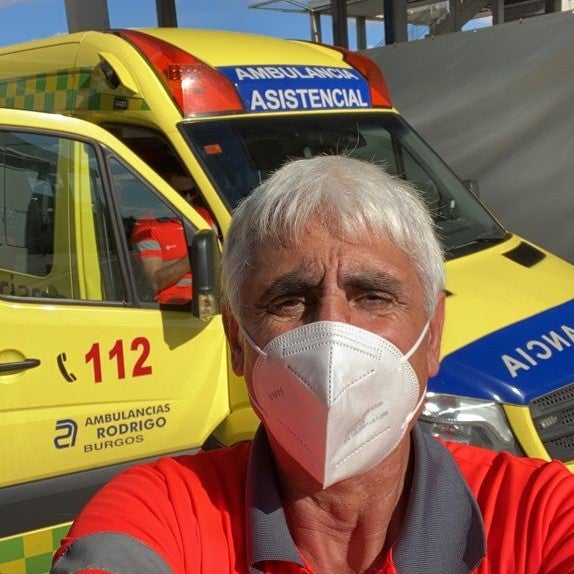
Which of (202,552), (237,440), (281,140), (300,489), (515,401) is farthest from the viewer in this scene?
(281,140)

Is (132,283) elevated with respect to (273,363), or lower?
lower

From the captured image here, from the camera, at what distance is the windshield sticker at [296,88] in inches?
150

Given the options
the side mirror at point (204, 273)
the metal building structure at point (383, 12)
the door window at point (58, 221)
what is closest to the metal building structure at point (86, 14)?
the metal building structure at point (383, 12)

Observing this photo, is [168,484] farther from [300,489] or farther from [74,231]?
[74,231]

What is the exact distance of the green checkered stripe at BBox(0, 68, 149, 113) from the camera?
3781 millimetres

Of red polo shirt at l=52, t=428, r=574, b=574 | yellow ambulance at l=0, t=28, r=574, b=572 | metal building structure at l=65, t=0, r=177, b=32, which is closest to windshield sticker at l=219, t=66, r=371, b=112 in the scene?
yellow ambulance at l=0, t=28, r=574, b=572

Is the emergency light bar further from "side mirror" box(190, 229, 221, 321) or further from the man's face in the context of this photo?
the man's face

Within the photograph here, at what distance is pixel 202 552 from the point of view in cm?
A: 146

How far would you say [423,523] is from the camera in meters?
1.49

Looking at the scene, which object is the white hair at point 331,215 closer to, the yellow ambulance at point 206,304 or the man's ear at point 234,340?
the man's ear at point 234,340

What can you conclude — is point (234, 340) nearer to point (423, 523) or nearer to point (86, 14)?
point (423, 523)

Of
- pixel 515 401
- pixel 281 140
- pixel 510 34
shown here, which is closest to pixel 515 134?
pixel 510 34

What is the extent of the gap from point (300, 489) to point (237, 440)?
61.9 inches

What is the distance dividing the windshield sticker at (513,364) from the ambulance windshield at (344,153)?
2.40 ft
